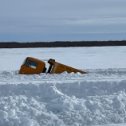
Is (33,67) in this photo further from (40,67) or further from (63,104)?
(63,104)

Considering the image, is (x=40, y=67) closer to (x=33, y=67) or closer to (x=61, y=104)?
(x=33, y=67)

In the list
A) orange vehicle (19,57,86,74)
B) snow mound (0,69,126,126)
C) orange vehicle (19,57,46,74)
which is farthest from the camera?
orange vehicle (19,57,46,74)

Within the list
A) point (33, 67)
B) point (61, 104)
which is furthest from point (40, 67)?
point (61, 104)

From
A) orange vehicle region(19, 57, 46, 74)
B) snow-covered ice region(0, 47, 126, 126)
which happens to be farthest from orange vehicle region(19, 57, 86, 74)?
snow-covered ice region(0, 47, 126, 126)

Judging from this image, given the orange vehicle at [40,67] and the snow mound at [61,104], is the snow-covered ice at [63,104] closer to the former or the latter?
the snow mound at [61,104]

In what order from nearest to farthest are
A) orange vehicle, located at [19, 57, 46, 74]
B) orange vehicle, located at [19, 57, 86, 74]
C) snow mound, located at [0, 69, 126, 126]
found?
snow mound, located at [0, 69, 126, 126], orange vehicle, located at [19, 57, 86, 74], orange vehicle, located at [19, 57, 46, 74]

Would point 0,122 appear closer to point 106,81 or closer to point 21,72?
point 106,81

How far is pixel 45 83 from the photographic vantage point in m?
13.3

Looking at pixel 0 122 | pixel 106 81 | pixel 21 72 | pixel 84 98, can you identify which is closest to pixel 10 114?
pixel 0 122

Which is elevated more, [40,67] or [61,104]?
[40,67]

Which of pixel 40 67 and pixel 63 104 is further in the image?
pixel 40 67

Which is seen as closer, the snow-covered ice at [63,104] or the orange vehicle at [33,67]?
the snow-covered ice at [63,104]

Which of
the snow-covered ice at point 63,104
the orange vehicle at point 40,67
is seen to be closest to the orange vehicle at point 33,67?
the orange vehicle at point 40,67

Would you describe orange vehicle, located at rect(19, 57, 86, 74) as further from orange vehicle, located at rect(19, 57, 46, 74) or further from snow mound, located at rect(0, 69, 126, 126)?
snow mound, located at rect(0, 69, 126, 126)
